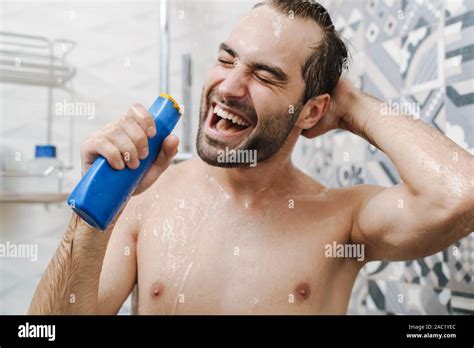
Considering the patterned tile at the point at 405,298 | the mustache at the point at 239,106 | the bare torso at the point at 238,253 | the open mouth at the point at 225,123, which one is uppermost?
the mustache at the point at 239,106

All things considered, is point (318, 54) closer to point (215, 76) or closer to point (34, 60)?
point (215, 76)

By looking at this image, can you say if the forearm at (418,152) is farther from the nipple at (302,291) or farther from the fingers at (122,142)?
the fingers at (122,142)

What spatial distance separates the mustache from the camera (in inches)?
29.1

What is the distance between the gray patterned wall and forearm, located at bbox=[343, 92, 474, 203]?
15 cm

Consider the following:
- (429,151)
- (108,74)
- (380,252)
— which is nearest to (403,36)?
(429,151)

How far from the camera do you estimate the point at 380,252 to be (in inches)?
30.1

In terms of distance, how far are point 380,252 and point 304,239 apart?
13cm

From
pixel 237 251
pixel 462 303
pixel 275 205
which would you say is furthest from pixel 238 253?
pixel 462 303

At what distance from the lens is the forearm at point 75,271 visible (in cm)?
59

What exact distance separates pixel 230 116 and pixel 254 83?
70mm

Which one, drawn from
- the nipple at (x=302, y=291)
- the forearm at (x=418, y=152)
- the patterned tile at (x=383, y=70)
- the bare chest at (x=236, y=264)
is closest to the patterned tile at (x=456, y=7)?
the patterned tile at (x=383, y=70)

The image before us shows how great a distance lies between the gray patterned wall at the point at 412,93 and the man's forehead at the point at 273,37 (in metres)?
0.28
